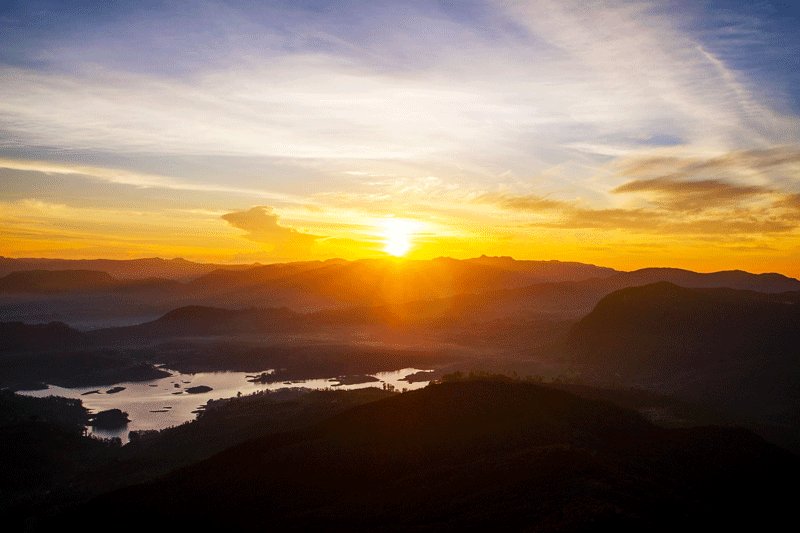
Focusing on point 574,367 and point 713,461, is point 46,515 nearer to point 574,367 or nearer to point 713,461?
point 713,461

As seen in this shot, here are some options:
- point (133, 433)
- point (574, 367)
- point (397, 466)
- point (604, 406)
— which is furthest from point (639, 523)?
point (574, 367)

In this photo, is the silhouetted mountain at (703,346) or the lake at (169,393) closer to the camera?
the silhouetted mountain at (703,346)

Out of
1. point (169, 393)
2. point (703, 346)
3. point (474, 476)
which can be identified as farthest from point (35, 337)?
point (474, 476)

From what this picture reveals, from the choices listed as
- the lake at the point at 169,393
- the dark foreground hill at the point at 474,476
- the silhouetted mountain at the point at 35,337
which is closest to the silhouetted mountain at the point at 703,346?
the lake at the point at 169,393

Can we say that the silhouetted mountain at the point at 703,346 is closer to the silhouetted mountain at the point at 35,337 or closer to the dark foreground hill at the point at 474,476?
the dark foreground hill at the point at 474,476

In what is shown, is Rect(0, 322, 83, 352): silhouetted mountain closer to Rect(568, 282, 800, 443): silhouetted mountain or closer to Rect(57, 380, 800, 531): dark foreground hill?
Rect(568, 282, 800, 443): silhouetted mountain
